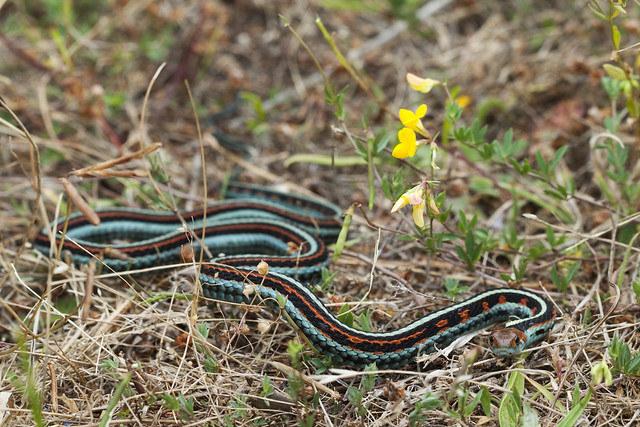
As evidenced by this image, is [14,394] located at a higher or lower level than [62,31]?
lower

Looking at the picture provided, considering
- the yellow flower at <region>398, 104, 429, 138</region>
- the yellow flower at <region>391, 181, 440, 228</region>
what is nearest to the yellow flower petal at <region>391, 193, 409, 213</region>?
the yellow flower at <region>391, 181, 440, 228</region>

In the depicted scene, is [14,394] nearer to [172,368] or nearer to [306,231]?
[172,368]

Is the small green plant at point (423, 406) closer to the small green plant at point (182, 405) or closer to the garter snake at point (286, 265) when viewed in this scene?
the garter snake at point (286, 265)

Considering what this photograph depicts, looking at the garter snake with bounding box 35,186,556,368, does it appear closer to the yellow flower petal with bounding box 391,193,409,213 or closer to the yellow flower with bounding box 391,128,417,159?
the yellow flower petal with bounding box 391,193,409,213

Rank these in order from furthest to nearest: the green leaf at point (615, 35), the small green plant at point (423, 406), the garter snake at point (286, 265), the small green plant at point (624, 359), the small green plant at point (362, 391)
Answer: the green leaf at point (615, 35) < the garter snake at point (286, 265) < the small green plant at point (624, 359) < the small green plant at point (362, 391) < the small green plant at point (423, 406)

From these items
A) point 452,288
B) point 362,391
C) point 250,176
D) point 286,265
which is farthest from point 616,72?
point 250,176

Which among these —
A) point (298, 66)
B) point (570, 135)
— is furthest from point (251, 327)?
point (298, 66)

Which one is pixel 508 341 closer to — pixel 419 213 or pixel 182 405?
pixel 419 213

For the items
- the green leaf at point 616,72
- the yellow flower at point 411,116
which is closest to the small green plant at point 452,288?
the yellow flower at point 411,116
